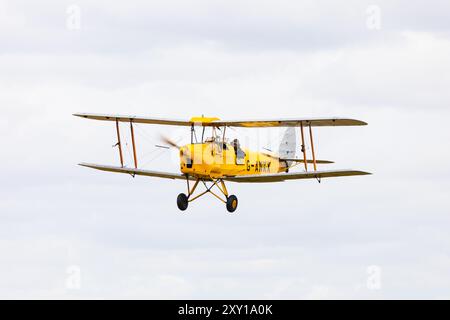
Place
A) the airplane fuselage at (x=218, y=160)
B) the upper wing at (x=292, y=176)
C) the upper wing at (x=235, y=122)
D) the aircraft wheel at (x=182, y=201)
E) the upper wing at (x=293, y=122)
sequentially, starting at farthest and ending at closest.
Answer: the aircraft wheel at (x=182, y=201), the airplane fuselage at (x=218, y=160), the upper wing at (x=235, y=122), the upper wing at (x=293, y=122), the upper wing at (x=292, y=176)

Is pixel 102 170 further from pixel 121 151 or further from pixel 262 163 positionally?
pixel 262 163

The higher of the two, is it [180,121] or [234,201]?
[180,121]

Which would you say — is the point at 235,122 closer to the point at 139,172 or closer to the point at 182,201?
the point at 182,201

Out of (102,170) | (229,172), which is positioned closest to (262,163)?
(229,172)

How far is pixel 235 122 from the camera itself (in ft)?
148

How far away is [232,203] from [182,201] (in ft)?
5.84

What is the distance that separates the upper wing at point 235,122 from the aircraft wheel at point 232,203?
258 centimetres

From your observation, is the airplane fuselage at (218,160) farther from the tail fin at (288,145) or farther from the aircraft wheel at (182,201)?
the tail fin at (288,145)

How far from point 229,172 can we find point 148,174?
9.68ft

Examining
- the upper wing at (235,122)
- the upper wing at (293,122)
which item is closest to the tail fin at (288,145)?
the upper wing at (235,122)

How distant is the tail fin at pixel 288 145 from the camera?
50812 mm

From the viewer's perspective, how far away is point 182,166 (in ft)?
145

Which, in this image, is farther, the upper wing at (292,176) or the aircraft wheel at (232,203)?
the aircraft wheel at (232,203)

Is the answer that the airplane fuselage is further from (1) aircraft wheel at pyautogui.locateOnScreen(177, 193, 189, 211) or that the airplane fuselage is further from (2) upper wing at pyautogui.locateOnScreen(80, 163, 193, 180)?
(2) upper wing at pyautogui.locateOnScreen(80, 163, 193, 180)
